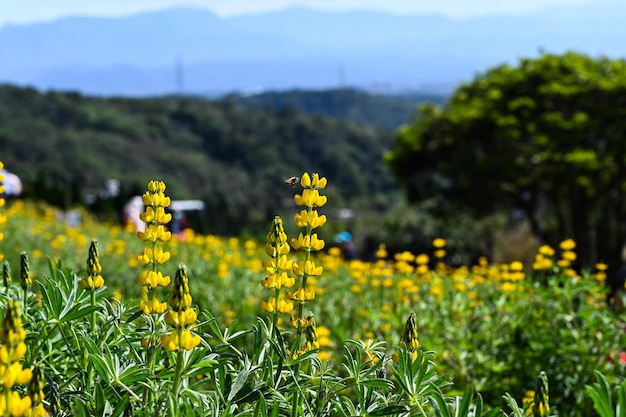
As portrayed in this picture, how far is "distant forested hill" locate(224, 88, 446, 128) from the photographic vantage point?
155 m

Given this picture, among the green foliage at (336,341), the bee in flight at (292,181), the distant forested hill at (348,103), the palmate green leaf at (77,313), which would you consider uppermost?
the distant forested hill at (348,103)

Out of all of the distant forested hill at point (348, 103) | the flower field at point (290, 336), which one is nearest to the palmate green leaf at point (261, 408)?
the flower field at point (290, 336)

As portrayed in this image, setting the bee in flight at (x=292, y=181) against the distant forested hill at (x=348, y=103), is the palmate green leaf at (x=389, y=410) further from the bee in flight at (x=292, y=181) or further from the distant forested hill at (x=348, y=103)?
the distant forested hill at (x=348, y=103)

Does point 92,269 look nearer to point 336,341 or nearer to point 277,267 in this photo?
point 277,267

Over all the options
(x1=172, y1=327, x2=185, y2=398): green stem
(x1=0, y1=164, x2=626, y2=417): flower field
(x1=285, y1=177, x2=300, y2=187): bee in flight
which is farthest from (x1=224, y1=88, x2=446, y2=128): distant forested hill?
(x1=172, y1=327, x2=185, y2=398): green stem

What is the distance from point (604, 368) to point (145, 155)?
70.5m

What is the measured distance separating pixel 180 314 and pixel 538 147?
44.9ft

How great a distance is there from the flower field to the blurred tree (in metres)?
8.01

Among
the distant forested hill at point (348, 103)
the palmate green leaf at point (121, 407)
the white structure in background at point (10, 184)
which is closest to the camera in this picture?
the palmate green leaf at point (121, 407)

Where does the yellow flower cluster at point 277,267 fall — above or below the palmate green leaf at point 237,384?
above

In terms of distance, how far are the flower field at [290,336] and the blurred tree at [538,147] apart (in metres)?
8.01

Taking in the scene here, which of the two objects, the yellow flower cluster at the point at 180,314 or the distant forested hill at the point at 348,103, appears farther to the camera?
the distant forested hill at the point at 348,103

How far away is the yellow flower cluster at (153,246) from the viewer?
1.83 m

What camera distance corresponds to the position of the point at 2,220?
6.90ft
